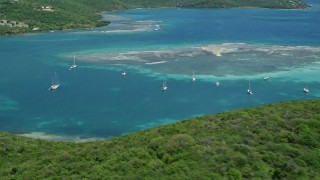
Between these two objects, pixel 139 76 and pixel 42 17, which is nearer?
pixel 139 76

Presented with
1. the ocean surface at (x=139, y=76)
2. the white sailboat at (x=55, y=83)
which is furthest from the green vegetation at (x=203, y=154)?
the white sailboat at (x=55, y=83)

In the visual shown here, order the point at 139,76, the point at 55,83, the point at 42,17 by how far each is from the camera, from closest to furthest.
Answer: the point at 55,83
the point at 139,76
the point at 42,17

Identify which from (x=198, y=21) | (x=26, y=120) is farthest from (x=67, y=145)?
(x=198, y=21)

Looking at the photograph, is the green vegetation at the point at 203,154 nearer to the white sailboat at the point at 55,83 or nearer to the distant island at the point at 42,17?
the white sailboat at the point at 55,83

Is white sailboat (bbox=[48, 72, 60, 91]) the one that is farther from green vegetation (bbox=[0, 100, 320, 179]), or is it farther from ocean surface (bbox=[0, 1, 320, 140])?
green vegetation (bbox=[0, 100, 320, 179])

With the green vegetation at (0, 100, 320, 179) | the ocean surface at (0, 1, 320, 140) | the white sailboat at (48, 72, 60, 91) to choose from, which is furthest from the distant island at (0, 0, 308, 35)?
the green vegetation at (0, 100, 320, 179)

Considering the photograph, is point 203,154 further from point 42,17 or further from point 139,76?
point 42,17

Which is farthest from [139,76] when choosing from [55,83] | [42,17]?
[42,17]
